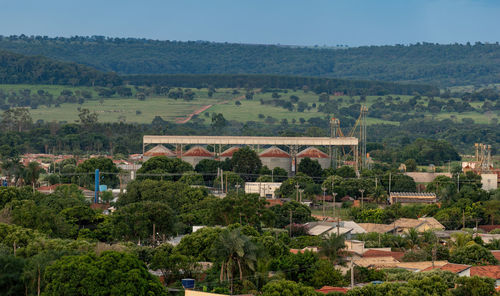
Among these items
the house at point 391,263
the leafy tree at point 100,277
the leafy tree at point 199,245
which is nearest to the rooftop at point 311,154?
the house at point 391,263

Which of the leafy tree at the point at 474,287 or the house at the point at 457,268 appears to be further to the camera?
the house at the point at 457,268

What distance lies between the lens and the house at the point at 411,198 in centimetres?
8900

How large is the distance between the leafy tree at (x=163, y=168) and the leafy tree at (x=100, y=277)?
159 ft

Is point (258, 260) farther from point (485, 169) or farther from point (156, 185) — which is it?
point (485, 169)

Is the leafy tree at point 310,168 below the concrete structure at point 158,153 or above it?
below

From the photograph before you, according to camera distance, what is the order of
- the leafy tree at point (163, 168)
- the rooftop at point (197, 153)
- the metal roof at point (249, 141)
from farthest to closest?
the metal roof at point (249, 141)
the rooftop at point (197, 153)
the leafy tree at point (163, 168)

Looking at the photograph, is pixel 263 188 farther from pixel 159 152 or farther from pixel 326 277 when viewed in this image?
pixel 326 277

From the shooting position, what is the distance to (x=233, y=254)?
4775 centimetres

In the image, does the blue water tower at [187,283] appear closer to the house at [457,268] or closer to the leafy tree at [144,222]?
the leafy tree at [144,222]

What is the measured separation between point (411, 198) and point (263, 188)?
12.9m

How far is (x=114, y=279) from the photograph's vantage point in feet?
138

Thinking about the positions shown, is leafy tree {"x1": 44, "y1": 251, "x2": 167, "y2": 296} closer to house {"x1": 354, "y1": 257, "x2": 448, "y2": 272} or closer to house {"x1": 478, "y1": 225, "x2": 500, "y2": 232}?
house {"x1": 354, "y1": 257, "x2": 448, "y2": 272}

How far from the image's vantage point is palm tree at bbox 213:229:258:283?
155 feet

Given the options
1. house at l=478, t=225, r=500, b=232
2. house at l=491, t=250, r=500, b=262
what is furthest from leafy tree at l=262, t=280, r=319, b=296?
house at l=478, t=225, r=500, b=232
